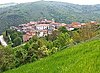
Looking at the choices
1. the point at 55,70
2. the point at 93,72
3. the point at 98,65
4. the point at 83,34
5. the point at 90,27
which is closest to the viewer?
the point at 93,72

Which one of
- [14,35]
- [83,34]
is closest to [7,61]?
[83,34]

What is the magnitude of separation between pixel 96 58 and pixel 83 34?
245ft

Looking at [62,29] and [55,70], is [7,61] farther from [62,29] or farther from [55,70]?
[62,29]

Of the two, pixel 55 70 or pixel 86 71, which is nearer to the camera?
pixel 86 71

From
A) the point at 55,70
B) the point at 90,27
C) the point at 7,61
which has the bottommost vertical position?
the point at 90,27

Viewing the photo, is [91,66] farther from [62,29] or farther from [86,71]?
[62,29]

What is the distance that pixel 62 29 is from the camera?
115375 mm

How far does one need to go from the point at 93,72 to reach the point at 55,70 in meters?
2.82

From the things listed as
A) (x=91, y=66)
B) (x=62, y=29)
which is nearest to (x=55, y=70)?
(x=91, y=66)

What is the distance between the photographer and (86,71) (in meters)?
9.45

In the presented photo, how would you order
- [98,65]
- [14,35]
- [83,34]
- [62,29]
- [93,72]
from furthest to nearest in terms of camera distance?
[14,35] → [62,29] → [83,34] → [98,65] → [93,72]

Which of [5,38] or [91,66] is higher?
[91,66]

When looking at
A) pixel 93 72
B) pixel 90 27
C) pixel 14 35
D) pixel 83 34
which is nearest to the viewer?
pixel 93 72

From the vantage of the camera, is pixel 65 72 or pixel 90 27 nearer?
pixel 65 72
